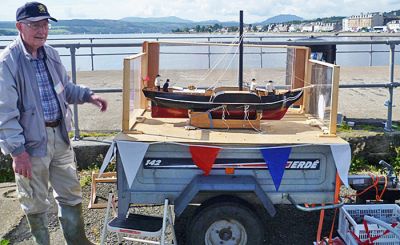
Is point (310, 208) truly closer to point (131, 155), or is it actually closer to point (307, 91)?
point (131, 155)

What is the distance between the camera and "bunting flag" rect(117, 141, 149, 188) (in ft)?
13.0

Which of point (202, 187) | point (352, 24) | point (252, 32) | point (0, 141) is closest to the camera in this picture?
point (0, 141)

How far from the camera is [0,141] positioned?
362 centimetres

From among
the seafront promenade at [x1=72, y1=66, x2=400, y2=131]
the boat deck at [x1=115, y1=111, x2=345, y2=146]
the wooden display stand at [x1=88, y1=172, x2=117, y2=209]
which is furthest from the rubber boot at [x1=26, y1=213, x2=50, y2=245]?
the seafront promenade at [x1=72, y1=66, x2=400, y2=131]

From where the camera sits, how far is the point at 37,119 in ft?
12.5

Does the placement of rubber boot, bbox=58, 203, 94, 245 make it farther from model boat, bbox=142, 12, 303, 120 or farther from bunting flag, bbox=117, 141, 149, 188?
model boat, bbox=142, 12, 303, 120

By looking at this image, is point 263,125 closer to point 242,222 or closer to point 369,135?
point 242,222

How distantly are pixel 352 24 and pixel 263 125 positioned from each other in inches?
2070

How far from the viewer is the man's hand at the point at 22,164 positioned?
3.66 metres

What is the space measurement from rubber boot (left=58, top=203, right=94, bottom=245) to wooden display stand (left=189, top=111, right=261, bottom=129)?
1369 millimetres

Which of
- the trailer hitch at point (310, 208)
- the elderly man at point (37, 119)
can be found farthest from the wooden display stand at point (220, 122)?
the elderly man at point (37, 119)

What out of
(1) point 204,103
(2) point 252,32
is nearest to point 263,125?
(1) point 204,103

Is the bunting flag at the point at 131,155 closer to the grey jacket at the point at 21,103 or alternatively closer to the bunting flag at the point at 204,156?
the bunting flag at the point at 204,156

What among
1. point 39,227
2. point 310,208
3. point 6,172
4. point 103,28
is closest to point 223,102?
point 310,208
